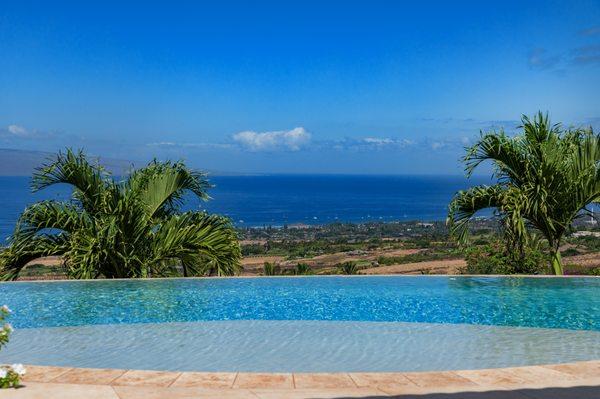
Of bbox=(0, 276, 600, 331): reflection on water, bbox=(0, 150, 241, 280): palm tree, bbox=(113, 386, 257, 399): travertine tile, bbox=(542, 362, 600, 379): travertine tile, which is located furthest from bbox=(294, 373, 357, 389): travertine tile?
bbox=(0, 150, 241, 280): palm tree

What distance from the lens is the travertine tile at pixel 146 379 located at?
4.02 m

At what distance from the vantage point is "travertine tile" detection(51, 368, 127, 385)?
4043mm

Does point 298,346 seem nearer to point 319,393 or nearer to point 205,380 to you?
point 205,380

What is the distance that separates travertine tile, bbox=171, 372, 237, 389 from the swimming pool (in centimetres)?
108

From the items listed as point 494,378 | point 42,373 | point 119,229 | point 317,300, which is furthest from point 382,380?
point 119,229

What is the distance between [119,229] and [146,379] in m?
6.33

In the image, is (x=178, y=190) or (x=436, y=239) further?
(x=436, y=239)

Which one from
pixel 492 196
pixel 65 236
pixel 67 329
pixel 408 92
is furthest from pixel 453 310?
pixel 408 92

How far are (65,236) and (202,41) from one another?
38.3 m

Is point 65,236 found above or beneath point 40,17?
beneath

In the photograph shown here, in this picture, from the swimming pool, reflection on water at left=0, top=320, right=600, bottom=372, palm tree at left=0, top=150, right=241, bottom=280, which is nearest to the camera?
reflection on water at left=0, top=320, right=600, bottom=372

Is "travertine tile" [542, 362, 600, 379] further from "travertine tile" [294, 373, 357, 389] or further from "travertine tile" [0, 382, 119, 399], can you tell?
"travertine tile" [0, 382, 119, 399]

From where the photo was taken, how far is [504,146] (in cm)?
1027

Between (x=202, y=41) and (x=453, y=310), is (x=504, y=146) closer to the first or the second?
(x=453, y=310)
